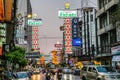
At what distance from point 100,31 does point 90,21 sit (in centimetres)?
5230

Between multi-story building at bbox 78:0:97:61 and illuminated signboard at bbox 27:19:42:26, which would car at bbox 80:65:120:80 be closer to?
illuminated signboard at bbox 27:19:42:26

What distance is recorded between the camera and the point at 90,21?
120m

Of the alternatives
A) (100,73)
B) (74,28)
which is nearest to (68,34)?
(74,28)

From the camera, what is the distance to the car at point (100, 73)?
99.3 ft

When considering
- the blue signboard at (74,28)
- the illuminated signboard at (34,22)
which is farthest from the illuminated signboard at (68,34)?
the blue signboard at (74,28)

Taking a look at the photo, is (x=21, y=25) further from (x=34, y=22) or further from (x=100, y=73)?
(x=100, y=73)

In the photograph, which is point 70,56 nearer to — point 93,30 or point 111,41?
point 93,30

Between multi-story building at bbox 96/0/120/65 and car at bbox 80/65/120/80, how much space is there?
18.6m

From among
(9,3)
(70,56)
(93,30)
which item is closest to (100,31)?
(9,3)

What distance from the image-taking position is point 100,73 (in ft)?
104

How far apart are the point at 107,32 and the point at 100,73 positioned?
32686 mm

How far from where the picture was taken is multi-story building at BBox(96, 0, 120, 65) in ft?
187

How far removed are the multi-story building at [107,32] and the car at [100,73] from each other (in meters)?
18.6

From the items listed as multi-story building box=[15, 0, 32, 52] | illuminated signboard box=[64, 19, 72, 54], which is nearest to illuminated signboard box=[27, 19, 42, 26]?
multi-story building box=[15, 0, 32, 52]
